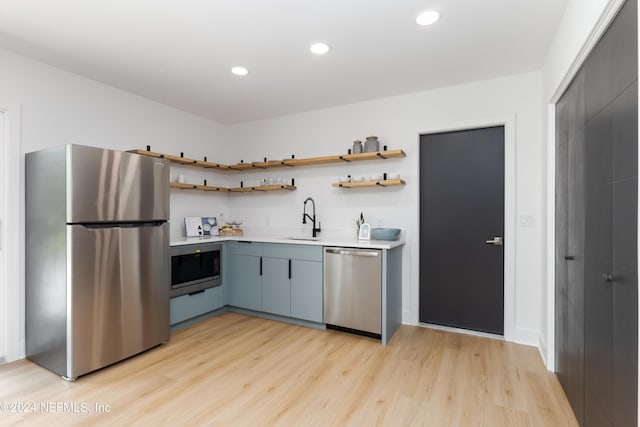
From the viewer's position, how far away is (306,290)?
3.39 m

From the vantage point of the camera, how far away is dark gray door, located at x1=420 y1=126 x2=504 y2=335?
10.3 feet

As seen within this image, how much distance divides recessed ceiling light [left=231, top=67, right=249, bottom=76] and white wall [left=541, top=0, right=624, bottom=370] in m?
2.39

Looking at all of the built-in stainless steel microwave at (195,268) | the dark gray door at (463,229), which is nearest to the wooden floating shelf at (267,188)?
the built-in stainless steel microwave at (195,268)

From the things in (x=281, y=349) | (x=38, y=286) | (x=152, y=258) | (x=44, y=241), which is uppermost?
(x=44, y=241)

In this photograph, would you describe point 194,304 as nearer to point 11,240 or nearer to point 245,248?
point 245,248

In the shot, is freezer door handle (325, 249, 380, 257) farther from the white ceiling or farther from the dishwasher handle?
the white ceiling

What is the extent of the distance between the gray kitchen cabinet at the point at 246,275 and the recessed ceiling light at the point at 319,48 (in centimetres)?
206

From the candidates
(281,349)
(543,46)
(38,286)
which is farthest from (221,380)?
(543,46)

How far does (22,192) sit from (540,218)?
14.5 ft

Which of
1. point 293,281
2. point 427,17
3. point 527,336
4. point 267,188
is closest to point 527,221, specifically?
point 527,336

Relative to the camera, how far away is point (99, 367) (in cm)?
244

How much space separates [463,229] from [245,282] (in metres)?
2.44

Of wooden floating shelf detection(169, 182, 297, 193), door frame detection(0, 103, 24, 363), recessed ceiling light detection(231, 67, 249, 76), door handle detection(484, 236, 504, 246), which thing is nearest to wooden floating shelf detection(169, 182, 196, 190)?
wooden floating shelf detection(169, 182, 297, 193)

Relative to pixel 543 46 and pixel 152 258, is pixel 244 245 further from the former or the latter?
pixel 543 46
